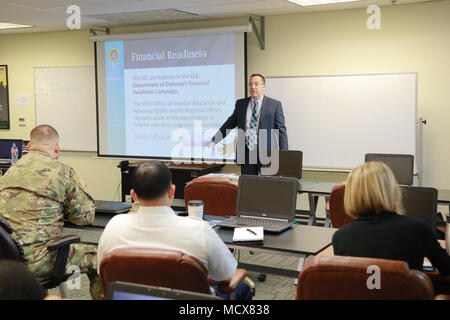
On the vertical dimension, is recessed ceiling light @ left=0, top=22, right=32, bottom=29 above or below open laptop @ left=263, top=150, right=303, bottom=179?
above

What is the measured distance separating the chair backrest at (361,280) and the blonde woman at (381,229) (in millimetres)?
338

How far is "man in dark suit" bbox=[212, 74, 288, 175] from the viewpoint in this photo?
5.61 metres

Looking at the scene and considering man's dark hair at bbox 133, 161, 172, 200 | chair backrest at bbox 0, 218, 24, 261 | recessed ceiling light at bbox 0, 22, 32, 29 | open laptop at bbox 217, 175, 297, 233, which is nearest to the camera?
man's dark hair at bbox 133, 161, 172, 200

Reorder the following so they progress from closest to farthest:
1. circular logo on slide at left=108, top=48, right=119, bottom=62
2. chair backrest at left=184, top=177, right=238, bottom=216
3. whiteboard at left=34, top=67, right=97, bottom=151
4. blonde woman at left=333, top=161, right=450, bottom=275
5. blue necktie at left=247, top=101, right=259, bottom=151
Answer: blonde woman at left=333, top=161, right=450, bottom=275 → chair backrest at left=184, top=177, right=238, bottom=216 → blue necktie at left=247, top=101, right=259, bottom=151 → circular logo on slide at left=108, top=48, right=119, bottom=62 → whiteboard at left=34, top=67, right=97, bottom=151

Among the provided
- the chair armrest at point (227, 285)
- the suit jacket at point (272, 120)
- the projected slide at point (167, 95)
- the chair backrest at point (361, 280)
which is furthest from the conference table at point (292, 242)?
the projected slide at point (167, 95)

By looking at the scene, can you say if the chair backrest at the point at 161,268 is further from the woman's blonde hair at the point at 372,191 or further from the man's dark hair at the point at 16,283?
the man's dark hair at the point at 16,283

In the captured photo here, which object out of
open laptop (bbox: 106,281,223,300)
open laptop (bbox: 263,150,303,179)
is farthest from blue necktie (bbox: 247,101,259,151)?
open laptop (bbox: 106,281,223,300)

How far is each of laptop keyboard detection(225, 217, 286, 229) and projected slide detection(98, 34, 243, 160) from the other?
135 inches

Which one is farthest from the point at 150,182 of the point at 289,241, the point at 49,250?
the point at 49,250

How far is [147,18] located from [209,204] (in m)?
3.60

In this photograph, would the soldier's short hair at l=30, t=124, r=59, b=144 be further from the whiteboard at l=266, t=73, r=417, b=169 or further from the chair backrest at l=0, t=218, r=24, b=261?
the whiteboard at l=266, t=73, r=417, b=169

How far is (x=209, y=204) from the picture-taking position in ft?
12.9

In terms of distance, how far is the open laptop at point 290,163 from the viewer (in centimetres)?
510

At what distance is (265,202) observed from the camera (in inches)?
123
